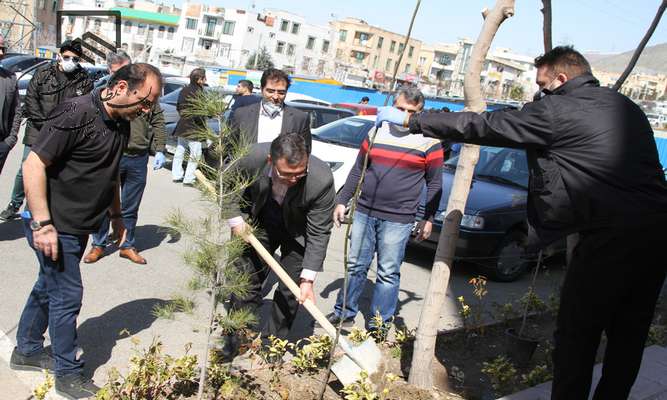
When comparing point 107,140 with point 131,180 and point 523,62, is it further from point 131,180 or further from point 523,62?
point 523,62

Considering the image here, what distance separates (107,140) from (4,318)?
1895 mm

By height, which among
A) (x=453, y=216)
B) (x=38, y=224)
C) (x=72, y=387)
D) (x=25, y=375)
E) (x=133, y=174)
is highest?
(x=453, y=216)

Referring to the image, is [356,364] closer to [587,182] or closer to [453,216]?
[453,216]

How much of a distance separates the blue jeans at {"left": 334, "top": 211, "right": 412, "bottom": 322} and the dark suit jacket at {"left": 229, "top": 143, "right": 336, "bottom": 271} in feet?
3.01

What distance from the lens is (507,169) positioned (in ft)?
27.2

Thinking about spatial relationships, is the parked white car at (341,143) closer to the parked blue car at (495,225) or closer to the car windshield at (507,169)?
the parked blue car at (495,225)

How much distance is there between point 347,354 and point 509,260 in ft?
14.7

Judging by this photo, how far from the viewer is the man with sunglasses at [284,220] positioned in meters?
3.69

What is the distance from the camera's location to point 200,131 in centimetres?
313

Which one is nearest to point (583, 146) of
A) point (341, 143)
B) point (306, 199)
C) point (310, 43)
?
point (306, 199)

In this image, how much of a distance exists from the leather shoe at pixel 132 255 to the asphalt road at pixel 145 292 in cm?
6

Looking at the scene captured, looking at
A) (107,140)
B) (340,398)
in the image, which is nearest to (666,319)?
(340,398)

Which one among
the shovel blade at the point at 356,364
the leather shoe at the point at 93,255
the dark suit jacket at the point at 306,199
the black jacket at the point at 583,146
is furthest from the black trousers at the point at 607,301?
→ the leather shoe at the point at 93,255

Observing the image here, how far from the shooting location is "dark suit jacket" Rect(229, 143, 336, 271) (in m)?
3.73
